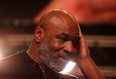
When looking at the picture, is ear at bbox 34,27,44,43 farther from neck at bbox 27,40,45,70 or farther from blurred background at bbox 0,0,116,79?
blurred background at bbox 0,0,116,79

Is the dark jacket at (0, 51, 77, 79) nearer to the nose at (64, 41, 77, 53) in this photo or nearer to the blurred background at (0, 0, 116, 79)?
the nose at (64, 41, 77, 53)

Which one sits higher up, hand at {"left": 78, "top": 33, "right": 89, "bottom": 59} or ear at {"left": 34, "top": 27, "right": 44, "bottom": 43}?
ear at {"left": 34, "top": 27, "right": 44, "bottom": 43}

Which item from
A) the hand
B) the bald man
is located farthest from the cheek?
the hand

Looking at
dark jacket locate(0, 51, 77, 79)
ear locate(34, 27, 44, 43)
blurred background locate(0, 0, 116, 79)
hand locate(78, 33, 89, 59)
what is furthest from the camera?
blurred background locate(0, 0, 116, 79)

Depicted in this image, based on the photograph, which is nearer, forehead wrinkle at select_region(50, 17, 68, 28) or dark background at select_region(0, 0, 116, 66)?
forehead wrinkle at select_region(50, 17, 68, 28)

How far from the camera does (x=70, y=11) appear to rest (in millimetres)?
3613

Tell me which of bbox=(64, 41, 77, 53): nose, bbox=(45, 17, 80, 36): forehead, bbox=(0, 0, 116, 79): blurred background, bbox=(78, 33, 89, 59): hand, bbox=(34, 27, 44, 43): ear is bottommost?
bbox=(0, 0, 116, 79): blurred background

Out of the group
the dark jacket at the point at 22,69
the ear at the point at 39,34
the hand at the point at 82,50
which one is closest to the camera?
the dark jacket at the point at 22,69

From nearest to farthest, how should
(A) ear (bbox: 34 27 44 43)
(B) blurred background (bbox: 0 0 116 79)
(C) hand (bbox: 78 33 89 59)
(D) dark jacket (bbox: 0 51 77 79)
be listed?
1. (D) dark jacket (bbox: 0 51 77 79)
2. (A) ear (bbox: 34 27 44 43)
3. (C) hand (bbox: 78 33 89 59)
4. (B) blurred background (bbox: 0 0 116 79)

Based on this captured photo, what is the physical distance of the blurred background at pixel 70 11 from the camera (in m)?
3.63

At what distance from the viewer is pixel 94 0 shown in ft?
12.1

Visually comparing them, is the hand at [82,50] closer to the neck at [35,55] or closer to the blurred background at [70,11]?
the neck at [35,55]

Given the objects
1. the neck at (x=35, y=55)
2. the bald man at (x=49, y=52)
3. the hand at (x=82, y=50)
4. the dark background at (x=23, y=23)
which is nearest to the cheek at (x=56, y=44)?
the bald man at (x=49, y=52)

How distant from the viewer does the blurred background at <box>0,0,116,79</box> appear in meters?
3.63
